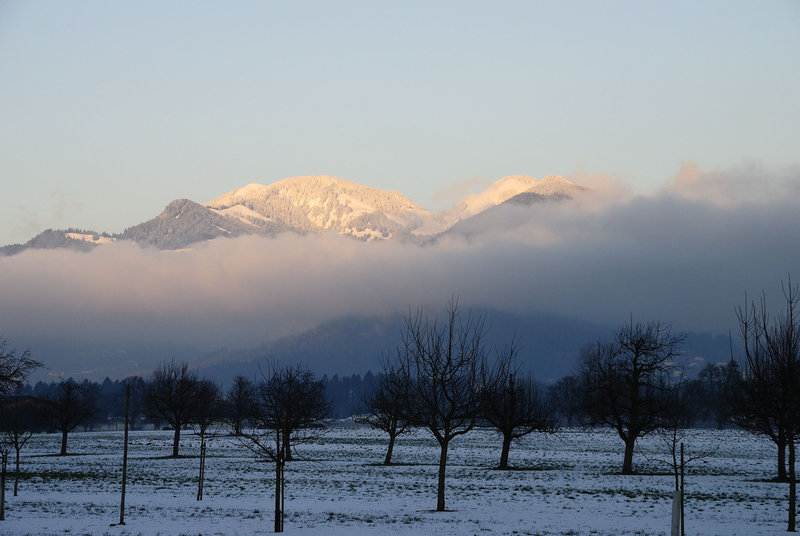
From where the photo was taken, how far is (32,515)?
30.1 m

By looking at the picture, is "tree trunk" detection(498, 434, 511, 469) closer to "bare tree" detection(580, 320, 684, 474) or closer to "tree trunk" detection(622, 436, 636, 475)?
"bare tree" detection(580, 320, 684, 474)

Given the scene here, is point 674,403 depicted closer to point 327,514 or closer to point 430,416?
point 430,416

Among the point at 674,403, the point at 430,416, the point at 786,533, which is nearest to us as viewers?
the point at 786,533

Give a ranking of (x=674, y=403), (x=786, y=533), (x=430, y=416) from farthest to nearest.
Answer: (x=674, y=403) < (x=430, y=416) < (x=786, y=533)

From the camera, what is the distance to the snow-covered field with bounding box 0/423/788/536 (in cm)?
2728

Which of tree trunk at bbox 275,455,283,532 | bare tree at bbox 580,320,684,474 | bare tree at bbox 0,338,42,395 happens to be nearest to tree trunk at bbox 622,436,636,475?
bare tree at bbox 580,320,684,474

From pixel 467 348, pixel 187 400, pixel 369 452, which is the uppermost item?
pixel 467 348

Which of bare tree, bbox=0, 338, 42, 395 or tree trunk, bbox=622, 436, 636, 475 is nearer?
bare tree, bbox=0, 338, 42, 395

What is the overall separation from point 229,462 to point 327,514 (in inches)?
1359

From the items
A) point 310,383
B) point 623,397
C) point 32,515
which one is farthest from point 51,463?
point 623,397

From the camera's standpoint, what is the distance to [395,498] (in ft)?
122

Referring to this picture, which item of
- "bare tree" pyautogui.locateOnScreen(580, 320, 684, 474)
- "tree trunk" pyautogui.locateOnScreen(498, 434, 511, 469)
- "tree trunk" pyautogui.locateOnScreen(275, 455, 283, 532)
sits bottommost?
"tree trunk" pyautogui.locateOnScreen(498, 434, 511, 469)

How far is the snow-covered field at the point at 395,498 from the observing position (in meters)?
27.3

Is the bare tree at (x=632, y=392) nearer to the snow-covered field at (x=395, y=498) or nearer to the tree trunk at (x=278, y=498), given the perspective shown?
the snow-covered field at (x=395, y=498)
